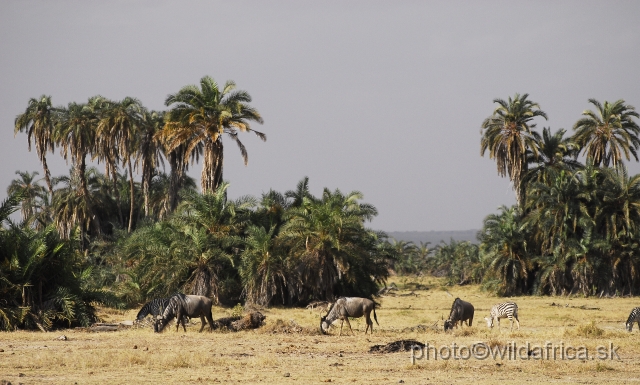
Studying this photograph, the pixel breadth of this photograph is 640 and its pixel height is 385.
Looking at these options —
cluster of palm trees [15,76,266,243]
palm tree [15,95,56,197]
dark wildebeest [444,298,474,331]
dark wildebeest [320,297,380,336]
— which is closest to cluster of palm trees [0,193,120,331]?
dark wildebeest [320,297,380,336]

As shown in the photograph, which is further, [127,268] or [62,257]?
[127,268]

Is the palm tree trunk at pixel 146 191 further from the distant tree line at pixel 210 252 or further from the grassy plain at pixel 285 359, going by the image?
the grassy plain at pixel 285 359

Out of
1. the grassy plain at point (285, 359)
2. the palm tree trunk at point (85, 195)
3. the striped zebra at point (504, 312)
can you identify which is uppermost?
the palm tree trunk at point (85, 195)

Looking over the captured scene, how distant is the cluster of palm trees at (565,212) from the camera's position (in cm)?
4700

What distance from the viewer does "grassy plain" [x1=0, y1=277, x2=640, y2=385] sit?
633 inches

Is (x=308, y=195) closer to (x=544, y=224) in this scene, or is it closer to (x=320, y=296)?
(x=320, y=296)

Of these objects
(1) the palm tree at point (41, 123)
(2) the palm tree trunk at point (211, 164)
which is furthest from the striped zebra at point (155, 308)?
(1) the palm tree at point (41, 123)

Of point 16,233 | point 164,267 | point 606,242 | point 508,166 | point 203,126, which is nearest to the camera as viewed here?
point 16,233

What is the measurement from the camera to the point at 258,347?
21219 millimetres

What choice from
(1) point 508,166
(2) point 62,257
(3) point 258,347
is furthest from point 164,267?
(1) point 508,166

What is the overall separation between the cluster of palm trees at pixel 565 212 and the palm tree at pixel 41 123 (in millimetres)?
35327

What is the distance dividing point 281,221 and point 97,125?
2560 cm

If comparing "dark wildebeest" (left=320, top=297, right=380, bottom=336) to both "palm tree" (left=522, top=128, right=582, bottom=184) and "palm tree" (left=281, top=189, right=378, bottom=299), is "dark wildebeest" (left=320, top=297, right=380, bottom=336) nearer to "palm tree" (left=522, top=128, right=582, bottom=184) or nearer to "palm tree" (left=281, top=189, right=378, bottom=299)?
"palm tree" (left=281, top=189, right=378, bottom=299)

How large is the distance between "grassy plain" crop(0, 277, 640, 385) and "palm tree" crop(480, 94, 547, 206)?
26834mm
